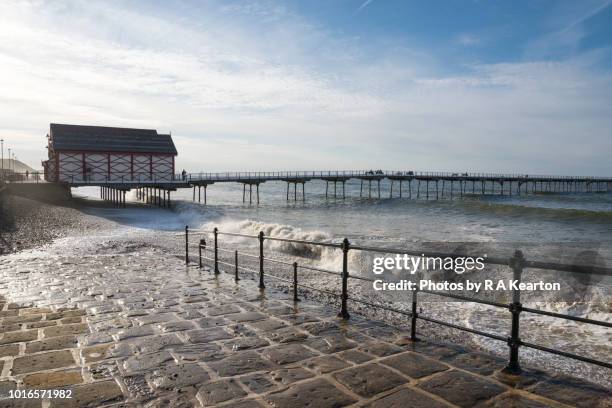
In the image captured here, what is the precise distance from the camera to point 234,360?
14.0ft

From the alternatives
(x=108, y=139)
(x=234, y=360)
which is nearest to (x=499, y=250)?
(x=234, y=360)

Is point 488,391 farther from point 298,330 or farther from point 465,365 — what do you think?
point 298,330

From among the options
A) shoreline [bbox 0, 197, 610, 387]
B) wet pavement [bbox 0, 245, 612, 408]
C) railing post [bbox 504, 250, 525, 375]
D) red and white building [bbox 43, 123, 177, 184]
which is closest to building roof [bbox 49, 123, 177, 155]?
red and white building [bbox 43, 123, 177, 184]

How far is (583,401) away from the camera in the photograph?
11.1ft

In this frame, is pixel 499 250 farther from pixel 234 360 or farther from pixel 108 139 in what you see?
pixel 108 139

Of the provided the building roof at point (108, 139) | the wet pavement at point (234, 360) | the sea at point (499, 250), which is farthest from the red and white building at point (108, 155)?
the wet pavement at point (234, 360)

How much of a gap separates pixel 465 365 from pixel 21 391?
13.5 ft

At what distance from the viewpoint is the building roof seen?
41.7m

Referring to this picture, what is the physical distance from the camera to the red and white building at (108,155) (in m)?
41.3

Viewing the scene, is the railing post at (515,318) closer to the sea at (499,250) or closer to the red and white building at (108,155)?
the sea at (499,250)

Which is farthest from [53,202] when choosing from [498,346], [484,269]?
[498,346]

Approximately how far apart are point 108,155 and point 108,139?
6.49 feet

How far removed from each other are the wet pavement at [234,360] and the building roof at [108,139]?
39.8m

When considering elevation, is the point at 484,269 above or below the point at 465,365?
below
